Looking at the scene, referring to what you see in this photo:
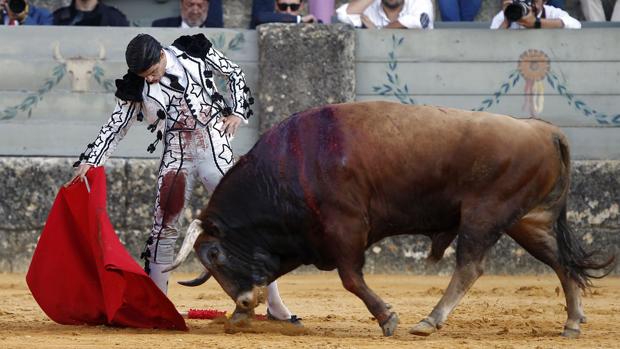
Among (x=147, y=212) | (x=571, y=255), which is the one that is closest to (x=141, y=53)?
(x=571, y=255)

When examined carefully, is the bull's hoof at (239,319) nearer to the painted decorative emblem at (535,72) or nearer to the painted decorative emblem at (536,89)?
the painted decorative emblem at (536,89)

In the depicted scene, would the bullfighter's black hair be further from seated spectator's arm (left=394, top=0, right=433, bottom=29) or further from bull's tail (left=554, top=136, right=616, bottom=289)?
seated spectator's arm (left=394, top=0, right=433, bottom=29)

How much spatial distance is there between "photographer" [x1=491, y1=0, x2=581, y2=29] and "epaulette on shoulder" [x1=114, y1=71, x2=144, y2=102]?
406 centimetres

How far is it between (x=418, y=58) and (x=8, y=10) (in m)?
3.36

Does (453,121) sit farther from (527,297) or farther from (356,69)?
(356,69)

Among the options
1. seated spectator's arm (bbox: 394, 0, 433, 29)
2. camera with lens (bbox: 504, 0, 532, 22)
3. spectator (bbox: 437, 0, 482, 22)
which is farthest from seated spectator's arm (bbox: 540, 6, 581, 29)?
spectator (bbox: 437, 0, 482, 22)

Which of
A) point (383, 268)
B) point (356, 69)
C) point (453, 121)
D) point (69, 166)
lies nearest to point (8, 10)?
point (69, 166)

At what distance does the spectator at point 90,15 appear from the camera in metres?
11.9

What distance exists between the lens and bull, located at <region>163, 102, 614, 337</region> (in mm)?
7430

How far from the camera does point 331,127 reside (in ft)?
24.8

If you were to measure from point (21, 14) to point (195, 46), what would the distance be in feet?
13.3

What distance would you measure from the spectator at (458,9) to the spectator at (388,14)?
2.36 ft

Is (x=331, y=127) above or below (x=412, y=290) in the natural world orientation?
above

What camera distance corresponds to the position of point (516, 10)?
36.2 ft
